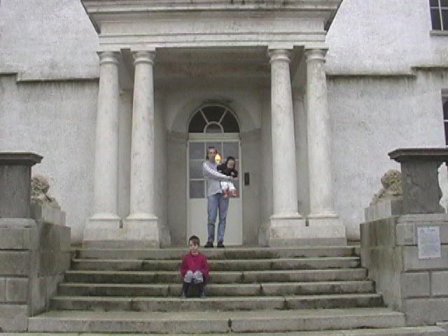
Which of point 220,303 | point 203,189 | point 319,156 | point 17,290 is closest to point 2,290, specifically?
point 17,290

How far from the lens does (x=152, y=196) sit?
1202 centimetres

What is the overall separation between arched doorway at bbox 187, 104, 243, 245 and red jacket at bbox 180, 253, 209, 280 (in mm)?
5575

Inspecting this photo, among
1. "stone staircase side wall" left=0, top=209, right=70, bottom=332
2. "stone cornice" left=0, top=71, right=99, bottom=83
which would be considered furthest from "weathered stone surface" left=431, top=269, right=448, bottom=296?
"stone cornice" left=0, top=71, right=99, bottom=83

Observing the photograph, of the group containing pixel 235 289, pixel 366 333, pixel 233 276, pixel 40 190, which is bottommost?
pixel 366 333

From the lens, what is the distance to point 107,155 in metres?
12.3

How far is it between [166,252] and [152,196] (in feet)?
5.77

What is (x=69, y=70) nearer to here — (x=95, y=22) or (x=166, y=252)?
(x=95, y=22)

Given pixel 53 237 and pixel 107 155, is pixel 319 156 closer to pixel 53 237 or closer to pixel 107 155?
pixel 107 155

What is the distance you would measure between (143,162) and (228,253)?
2813 mm

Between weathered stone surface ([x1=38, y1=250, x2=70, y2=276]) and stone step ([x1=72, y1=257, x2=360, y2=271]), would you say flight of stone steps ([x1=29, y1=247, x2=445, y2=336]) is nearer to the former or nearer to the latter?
stone step ([x1=72, y1=257, x2=360, y2=271])

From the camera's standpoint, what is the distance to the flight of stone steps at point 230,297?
8.01 m

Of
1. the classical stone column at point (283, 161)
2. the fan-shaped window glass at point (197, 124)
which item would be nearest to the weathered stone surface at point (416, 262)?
the classical stone column at point (283, 161)

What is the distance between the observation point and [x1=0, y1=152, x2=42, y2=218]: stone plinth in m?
8.57

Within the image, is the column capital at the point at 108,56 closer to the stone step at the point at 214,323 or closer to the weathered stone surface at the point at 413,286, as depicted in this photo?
the stone step at the point at 214,323
